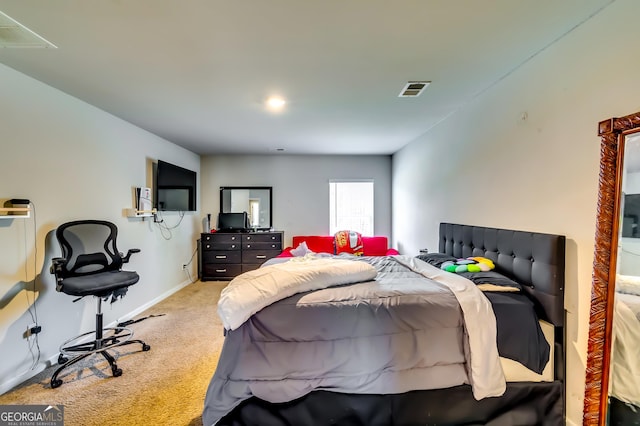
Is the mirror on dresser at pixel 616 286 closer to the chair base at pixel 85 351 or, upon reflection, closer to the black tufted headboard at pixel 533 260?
the black tufted headboard at pixel 533 260

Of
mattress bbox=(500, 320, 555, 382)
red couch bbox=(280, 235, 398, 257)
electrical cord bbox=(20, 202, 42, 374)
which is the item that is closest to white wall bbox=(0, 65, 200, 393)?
electrical cord bbox=(20, 202, 42, 374)

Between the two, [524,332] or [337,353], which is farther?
[524,332]

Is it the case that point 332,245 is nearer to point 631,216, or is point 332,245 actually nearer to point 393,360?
point 393,360

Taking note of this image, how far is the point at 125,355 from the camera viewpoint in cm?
254

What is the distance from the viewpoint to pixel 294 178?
556 centimetres

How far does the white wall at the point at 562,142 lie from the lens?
144cm

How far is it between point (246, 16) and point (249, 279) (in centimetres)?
150

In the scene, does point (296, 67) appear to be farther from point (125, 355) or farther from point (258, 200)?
point (258, 200)

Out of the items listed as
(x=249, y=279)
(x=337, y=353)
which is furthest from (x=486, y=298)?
(x=249, y=279)

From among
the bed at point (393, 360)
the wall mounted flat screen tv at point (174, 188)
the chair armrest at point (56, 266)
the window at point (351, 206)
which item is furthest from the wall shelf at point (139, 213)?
the window at point (351, 206)

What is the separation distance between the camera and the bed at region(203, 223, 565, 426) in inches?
61.3

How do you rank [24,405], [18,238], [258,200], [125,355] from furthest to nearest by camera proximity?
1. [258,200]
2. [125,355]
3. [18,238]
4. [24,405]

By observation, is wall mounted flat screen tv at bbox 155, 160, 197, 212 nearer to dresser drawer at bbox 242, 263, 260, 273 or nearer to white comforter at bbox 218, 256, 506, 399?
dresser drawer at bbox 242, 263, 260, 273

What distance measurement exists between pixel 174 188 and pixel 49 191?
1.93m
